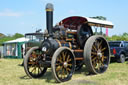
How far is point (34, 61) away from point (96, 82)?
2.44 m

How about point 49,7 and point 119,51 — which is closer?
point 49,7

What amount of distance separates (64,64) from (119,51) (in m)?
6.58

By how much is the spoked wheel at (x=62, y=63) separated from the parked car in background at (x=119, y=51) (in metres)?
5.72

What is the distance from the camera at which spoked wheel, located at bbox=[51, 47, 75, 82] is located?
6.02 metres

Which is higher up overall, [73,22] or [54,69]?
[73,22]

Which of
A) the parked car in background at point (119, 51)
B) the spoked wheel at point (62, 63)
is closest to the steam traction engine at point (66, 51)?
the spoked wheel at point (62, 63)

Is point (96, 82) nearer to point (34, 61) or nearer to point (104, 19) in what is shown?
point (34, 61)

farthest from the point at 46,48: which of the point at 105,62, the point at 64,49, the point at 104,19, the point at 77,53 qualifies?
the point at 104,19

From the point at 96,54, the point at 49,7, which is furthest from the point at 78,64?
the point at 49,7

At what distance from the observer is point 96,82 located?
6082 millimetres

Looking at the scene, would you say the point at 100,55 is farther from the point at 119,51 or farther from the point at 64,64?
the point at 119,51

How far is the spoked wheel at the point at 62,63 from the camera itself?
6016mm

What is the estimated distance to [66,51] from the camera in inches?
257

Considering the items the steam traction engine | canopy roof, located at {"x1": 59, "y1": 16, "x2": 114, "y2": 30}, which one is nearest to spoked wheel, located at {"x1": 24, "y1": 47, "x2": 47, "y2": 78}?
the steam traction engine
